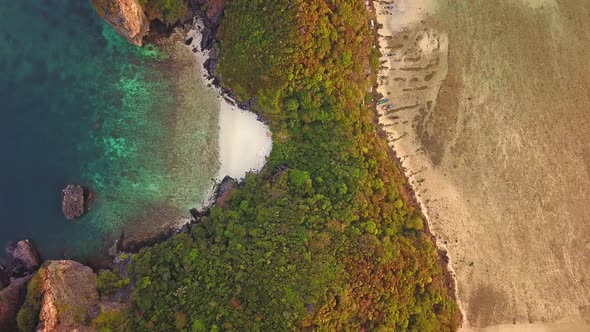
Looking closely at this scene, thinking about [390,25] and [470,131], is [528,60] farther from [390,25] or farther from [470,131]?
[390,25]

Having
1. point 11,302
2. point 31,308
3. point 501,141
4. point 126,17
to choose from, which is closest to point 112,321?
point 31,308

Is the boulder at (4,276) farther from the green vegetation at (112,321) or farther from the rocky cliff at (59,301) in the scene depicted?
the green vegetation at (112,321)

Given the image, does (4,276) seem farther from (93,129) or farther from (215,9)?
(215,9)

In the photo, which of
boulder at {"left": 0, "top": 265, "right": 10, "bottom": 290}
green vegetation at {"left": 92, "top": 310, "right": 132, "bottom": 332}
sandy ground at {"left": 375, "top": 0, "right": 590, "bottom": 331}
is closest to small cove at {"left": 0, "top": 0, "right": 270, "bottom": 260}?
boulder at {"left": 0, "top": 265, "right": 10, "bottom": 290}

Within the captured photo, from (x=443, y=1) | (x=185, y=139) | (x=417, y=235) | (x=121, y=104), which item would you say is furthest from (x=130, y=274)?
(x=443, y=1)

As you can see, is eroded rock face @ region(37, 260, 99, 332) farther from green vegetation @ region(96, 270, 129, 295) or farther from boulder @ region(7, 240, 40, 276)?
boulder @ region(7, 240, 40, 276)

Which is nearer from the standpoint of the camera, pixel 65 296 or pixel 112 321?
pixel 112 321
